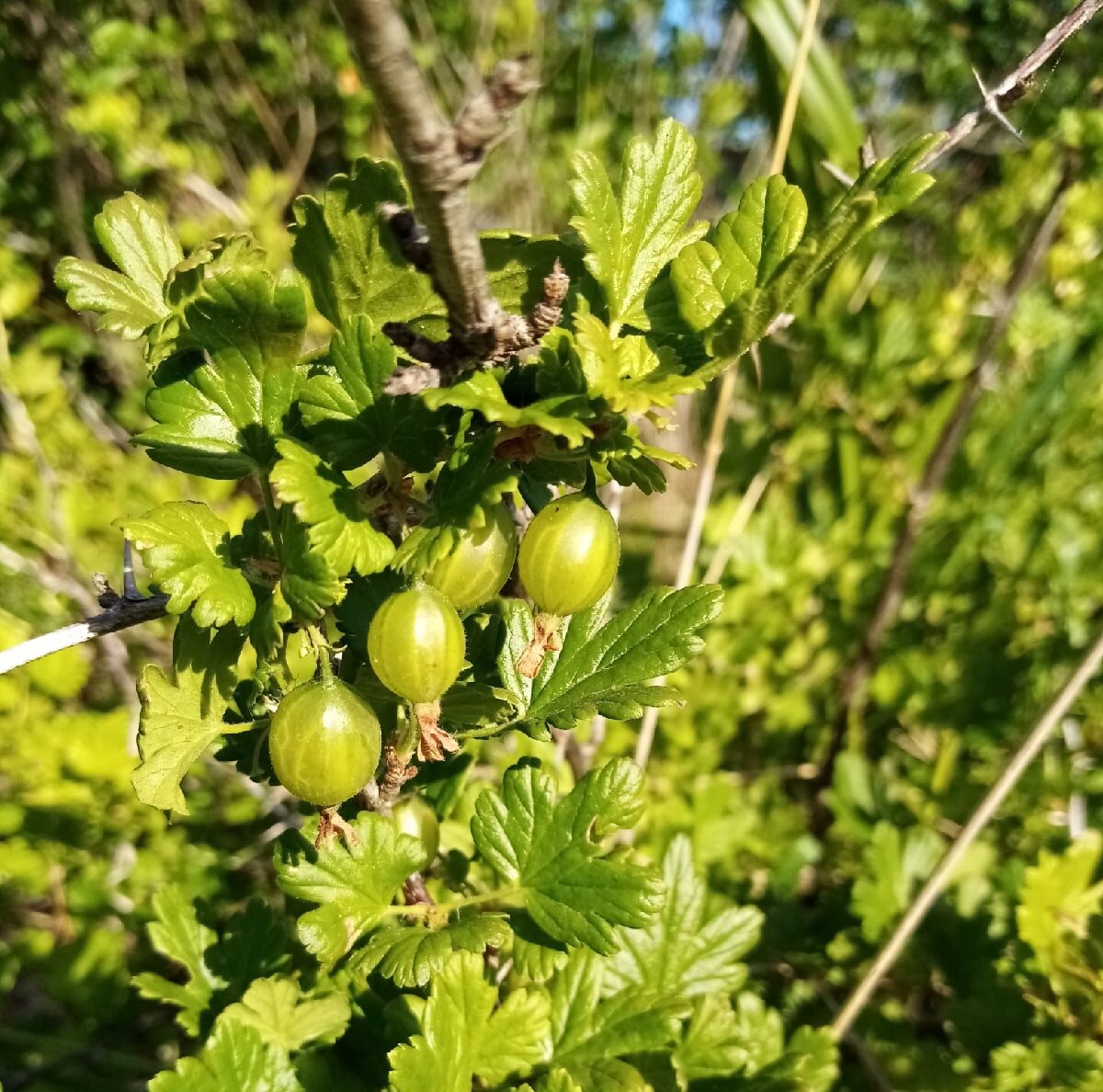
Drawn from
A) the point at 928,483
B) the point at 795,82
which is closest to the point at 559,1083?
the point at 795,82

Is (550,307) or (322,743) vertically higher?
(550,307)

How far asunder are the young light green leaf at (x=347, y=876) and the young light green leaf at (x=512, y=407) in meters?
0.29

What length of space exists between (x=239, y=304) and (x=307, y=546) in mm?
132

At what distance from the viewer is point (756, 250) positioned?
475 mm

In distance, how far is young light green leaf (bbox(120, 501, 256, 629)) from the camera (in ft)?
1.45

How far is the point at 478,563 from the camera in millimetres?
467

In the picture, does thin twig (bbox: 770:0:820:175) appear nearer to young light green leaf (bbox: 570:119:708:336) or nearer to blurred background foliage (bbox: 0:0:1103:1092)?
blurred background foliage (bbox: 0:0:1103:1092)

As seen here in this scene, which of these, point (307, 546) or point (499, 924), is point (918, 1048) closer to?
point (499, 924)

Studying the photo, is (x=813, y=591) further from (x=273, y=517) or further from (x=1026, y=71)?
(x=273, y=517)

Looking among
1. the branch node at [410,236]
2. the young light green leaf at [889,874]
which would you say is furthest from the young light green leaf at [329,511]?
the young light green leaf at [889,874]

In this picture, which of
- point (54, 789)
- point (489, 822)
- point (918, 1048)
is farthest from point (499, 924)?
point (54, 789)

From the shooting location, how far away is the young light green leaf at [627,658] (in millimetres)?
537

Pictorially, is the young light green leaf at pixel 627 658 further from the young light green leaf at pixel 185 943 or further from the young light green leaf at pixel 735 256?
the young light green leaf at pixel 185 943

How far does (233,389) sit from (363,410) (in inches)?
3.5
